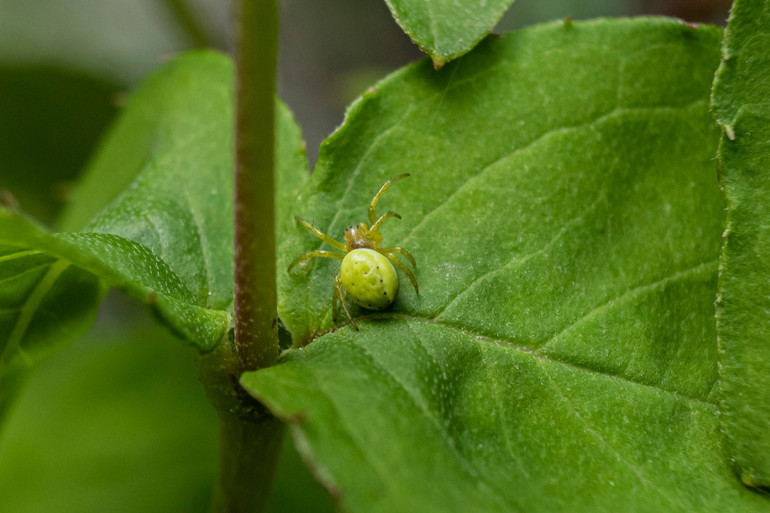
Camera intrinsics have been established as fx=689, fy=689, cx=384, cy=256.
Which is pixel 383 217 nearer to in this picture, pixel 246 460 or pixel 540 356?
pixel 540 356

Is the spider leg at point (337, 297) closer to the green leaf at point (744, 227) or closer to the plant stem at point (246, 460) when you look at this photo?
the plant stem at point (246, 460)

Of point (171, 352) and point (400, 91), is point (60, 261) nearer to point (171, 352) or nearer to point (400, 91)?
point (400, 91)

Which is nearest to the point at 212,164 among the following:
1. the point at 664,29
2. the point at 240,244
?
the point at 240,244

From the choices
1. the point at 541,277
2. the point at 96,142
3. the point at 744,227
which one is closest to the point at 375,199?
the point at 541,277

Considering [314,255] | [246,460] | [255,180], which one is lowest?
[246,460]

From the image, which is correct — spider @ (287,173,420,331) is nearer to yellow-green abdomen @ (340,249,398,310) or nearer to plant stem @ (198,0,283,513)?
yellow-green abdomen @ (340,249,398,310)

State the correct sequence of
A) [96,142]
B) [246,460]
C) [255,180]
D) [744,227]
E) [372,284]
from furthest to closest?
[96,142]
[246,460]
[372,284]
[744,227]
[255,180]

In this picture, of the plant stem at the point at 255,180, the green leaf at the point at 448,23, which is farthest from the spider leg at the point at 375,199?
the plant stem at the point at 255,180
